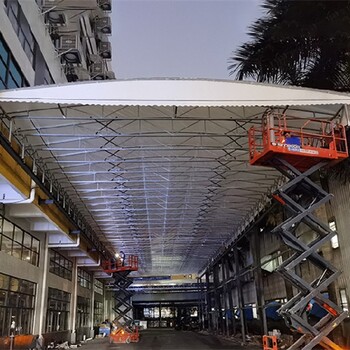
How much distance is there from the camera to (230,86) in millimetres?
12500

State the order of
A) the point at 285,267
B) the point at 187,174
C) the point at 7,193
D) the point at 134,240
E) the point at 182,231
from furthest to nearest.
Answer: the point at 134,240
the point at 182,231
the point at 187,174
the point at 7,193
the point at 285,267

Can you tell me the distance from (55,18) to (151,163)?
579 inches

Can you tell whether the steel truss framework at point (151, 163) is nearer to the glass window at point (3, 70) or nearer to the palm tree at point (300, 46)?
the palm tree at point (300, 46)

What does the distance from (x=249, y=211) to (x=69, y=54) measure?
60.0 ft

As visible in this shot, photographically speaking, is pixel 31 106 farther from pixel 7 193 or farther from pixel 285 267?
pixel 285 267

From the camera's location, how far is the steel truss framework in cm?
1562

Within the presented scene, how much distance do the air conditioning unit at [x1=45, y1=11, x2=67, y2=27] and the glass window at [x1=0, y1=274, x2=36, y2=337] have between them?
17.7 meters

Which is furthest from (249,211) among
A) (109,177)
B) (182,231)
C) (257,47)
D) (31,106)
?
(31,106)

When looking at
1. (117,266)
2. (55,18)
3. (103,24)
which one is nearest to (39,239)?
(55,18)

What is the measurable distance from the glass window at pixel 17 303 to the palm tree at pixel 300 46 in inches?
550

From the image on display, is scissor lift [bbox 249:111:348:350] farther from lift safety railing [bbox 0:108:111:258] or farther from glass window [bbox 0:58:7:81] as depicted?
glass window [bbox 0:58:7:81]

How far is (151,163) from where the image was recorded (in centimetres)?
2048

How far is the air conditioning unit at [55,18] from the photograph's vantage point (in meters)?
28.1

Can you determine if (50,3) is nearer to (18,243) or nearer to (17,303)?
(18,243)
